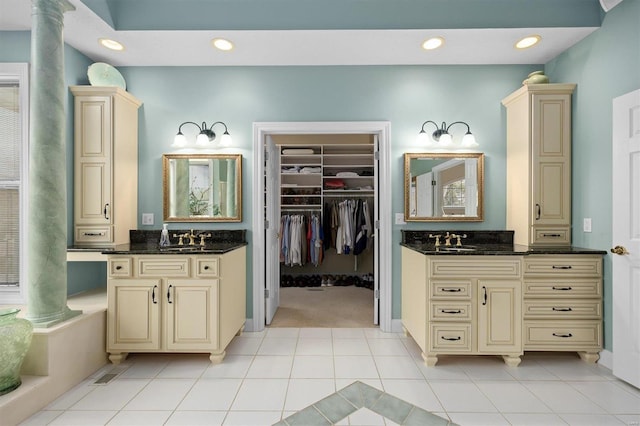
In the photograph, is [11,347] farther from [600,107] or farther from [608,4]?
[608,4]

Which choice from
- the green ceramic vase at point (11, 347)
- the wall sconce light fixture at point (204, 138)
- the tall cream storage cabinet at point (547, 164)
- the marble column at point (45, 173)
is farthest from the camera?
the wall sconce light fixture at point (204, 138)

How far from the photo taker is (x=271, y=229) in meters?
3.50

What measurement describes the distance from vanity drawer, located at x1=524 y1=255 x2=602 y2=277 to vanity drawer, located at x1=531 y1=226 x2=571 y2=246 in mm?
306

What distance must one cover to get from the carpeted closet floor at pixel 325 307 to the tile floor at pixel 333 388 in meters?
0.58

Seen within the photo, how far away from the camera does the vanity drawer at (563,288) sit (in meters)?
2.51

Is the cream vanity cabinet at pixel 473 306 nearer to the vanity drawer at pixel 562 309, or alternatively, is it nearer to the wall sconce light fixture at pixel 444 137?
the vanity drawer at pixel 562 309

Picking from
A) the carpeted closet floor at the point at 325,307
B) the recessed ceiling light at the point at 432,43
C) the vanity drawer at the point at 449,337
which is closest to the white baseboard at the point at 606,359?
the vanity drawer at the point at 449,337

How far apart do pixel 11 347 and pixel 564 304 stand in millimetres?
3804

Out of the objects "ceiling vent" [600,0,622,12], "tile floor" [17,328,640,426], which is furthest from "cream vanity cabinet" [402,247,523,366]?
"ceiling vent" [600,0,622,12]

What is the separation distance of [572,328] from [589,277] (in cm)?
43

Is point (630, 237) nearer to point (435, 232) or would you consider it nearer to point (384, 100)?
point (435, 232)

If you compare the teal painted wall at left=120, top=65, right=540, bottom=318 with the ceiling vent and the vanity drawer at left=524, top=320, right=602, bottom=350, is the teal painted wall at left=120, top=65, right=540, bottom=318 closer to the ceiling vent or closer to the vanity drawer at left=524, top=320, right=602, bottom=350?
the ceiling vent

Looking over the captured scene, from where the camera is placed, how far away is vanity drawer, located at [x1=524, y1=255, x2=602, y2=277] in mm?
2510

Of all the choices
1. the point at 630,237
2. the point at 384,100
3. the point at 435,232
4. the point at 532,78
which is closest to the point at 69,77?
the point at 384,100
